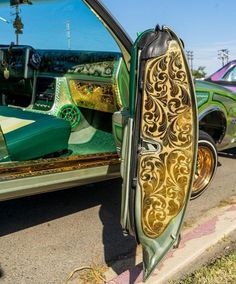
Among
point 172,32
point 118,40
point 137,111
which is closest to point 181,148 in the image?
point 137,111

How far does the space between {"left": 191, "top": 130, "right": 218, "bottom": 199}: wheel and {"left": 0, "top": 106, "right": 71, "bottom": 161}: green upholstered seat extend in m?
1.59

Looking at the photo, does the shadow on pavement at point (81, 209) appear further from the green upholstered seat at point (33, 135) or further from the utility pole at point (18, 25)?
the utility pole at point (18, 25)

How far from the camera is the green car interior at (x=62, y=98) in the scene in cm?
334

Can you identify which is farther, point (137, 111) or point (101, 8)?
point (101, 8)

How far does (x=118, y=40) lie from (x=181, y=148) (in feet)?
4.15

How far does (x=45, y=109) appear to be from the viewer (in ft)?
14.9

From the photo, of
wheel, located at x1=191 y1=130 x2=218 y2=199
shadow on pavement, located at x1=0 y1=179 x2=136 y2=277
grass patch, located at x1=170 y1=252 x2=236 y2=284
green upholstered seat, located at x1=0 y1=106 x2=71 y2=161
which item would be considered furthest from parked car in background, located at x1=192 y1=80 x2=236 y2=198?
green upholstered seat, located at x1=0 y1=106 x2=71 y2=161

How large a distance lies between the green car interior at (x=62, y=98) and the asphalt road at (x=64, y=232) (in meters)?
0.61

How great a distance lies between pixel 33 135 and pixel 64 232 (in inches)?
37.0

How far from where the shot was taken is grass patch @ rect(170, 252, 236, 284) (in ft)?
9.37

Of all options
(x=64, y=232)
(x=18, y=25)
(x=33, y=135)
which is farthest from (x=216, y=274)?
(x=18, y=25)

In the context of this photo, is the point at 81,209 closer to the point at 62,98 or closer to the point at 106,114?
the point at 106,114

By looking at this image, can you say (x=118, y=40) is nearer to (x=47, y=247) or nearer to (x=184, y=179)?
(x=184, y=179)

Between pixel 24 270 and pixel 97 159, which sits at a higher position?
pixel 97 159
